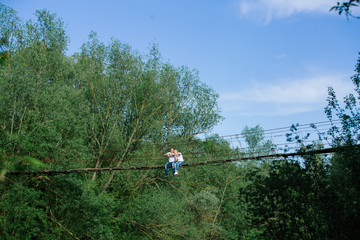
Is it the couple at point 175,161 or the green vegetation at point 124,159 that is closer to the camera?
the green vegetation at point 124,159

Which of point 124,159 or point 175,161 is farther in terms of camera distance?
point 124,159

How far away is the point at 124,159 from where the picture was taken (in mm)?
13797

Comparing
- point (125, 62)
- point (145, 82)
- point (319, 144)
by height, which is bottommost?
point (319, 144)

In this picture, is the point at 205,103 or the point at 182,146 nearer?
the point at 182,146

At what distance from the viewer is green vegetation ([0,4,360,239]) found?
4.66 m

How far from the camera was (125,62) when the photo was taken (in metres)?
14.8

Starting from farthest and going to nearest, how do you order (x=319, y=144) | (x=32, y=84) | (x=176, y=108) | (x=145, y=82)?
1. (x=176, y=108)
2. (x=145, y=82)
3. (x=32, y=84)
4. (x=319, y=144)

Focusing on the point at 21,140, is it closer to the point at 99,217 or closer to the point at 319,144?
the point at 99,217

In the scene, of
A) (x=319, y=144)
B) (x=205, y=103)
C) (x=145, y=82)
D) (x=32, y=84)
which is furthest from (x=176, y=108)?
(x=319, y=144)

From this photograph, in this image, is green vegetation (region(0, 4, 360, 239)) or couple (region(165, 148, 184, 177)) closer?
green vegetation (region(0, 4, 360, 239))

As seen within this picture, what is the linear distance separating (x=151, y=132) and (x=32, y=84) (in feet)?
19.1

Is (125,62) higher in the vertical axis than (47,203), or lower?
higher

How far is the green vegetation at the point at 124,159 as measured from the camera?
183 inches

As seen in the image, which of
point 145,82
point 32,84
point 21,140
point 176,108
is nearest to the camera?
point 21,140
